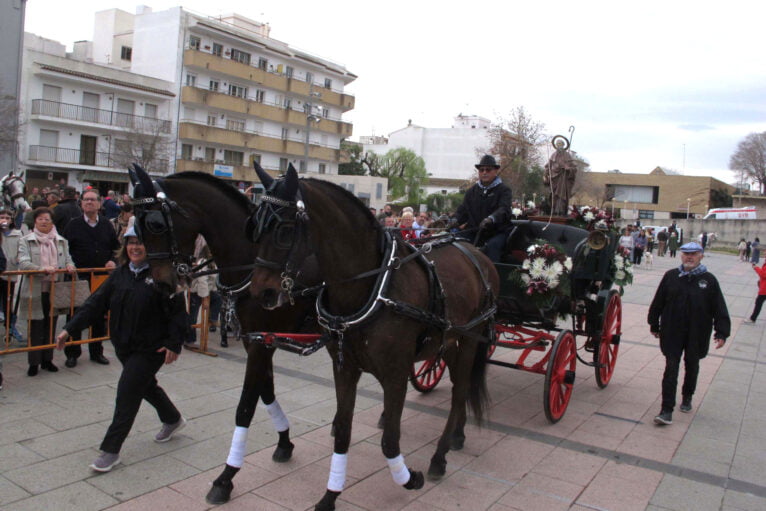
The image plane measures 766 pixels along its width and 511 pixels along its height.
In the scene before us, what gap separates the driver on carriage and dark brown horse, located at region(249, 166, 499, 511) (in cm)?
198

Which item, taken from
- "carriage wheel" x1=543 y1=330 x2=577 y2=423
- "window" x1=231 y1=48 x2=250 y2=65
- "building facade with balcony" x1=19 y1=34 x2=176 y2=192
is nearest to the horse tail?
"carriage wheel" x1=543 y1=330 x2=577 y2=423

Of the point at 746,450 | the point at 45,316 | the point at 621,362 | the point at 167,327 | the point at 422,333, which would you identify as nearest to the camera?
the point at 422,333

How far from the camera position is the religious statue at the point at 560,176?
7.12 meters

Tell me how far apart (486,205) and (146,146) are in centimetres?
3071

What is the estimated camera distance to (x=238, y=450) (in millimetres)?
3971

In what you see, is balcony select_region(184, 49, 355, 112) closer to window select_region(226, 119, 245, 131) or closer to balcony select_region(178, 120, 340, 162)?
window select_region(226, 119, 245, 131)

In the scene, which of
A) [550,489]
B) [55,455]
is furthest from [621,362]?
[55,455]

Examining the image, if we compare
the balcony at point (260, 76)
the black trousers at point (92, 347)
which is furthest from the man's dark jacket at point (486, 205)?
the balcony at point (260, 76)

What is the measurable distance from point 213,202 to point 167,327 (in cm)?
100

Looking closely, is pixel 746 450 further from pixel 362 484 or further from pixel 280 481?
pixel 280 481

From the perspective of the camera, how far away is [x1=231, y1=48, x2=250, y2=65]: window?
4150cm

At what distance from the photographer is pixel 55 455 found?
4.38m

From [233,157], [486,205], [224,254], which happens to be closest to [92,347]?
[224,254]

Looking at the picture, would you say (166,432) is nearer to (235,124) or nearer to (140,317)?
(140,317)
